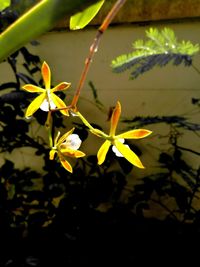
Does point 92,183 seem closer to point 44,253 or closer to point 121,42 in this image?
point 44,253

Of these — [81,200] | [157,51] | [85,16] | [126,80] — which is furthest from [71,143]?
[126,80]

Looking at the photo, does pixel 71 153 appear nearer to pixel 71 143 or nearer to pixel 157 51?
pixel 71 143

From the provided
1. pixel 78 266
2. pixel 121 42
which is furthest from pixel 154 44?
pixel 78 266

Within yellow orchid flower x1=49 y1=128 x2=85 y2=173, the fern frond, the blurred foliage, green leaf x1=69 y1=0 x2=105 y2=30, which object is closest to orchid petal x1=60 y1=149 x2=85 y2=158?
yellow orchid flower x1=49 y1=128 x2=85 y2=173

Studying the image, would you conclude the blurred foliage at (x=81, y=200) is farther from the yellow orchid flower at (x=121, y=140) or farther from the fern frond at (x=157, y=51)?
the yellow orchid flower at (x=121, y=140)

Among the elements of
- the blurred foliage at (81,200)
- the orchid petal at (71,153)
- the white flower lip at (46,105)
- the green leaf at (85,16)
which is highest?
the green leaf at (85,16)

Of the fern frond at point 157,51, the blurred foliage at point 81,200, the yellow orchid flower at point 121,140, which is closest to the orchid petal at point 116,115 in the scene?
the yellow orchid flower at point 121,140

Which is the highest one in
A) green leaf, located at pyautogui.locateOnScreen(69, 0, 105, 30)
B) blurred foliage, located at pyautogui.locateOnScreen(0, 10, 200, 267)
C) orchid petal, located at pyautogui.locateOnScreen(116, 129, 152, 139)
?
green leaf, located at pyautogui.locateOnScreen(69, 0, 105, 30)

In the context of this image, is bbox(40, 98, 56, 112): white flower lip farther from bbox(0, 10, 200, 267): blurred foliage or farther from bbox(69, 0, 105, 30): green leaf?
bbox(0, 10, 200, 267): blurred foliage
